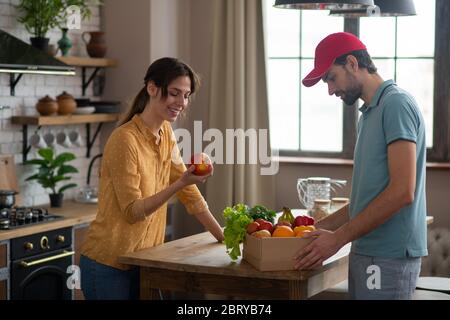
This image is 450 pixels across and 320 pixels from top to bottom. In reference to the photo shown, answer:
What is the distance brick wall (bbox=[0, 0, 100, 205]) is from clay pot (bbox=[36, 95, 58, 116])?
12 cm

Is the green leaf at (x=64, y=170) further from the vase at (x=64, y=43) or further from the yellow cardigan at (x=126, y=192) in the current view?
the yellow cardigan at (x=126, y=192)

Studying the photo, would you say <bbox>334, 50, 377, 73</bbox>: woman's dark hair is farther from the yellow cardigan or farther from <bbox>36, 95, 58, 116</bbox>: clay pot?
<bbox>36, 95, 58, 116</bbox>: clay pot

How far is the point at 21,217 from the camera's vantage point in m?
4.59

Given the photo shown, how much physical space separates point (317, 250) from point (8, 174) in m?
2.56

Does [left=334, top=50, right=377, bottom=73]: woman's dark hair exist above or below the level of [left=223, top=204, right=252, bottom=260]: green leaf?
above

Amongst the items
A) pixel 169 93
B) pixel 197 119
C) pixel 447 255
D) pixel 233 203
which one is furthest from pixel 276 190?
pixel 169 93

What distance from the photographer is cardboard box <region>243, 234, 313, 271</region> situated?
3072mm

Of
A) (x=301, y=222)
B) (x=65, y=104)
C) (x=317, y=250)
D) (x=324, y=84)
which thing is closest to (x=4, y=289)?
(x=65, y=104)

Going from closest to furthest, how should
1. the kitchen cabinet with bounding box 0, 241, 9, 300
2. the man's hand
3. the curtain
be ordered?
the man's hand, the kitchen cabinet with bounding box 0, 241, 9, 300, the curtain

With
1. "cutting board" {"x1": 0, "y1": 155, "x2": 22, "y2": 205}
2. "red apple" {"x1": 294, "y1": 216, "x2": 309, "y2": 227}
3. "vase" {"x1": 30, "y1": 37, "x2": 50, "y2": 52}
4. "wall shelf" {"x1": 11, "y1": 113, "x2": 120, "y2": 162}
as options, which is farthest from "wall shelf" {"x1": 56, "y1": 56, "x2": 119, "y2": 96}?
"red apple" {"x1": 294, "y1": 216, "x2": 309, "y2": 227}

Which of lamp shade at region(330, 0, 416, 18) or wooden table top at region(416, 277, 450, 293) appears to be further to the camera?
wooden table top at region(416, 277, 450, 293)

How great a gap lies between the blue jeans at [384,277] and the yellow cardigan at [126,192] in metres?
0.84

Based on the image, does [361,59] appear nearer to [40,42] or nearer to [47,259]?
[47,259]

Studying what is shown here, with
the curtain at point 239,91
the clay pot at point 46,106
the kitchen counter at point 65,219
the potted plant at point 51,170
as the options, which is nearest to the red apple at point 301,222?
the kitchen counter at point 65,219
